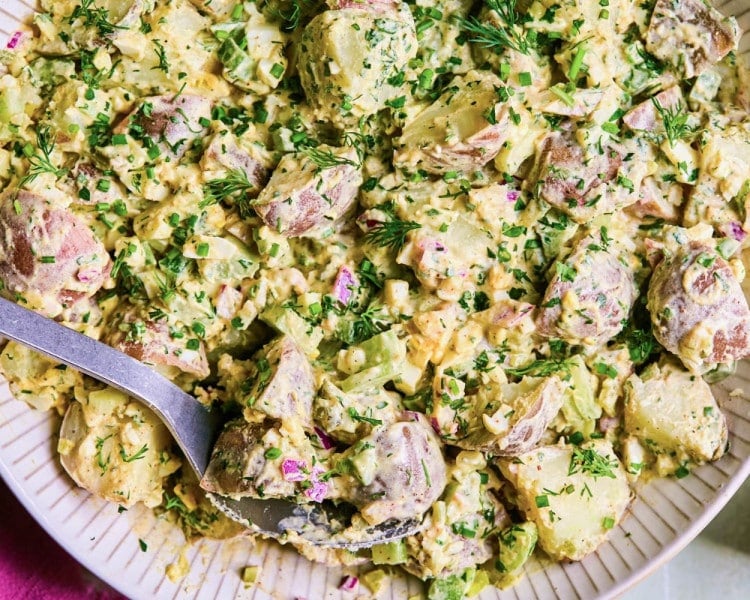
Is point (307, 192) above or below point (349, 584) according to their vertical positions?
above

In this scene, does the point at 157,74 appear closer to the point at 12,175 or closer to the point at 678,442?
the point at 12,175

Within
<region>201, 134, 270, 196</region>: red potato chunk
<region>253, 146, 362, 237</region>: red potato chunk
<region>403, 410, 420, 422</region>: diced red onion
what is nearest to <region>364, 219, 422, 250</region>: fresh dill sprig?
<region>253, 146, 362, 237</region>: red potato chunk

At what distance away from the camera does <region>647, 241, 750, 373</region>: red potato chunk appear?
8.16ft

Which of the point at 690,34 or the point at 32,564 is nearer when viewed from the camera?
the point at 690,34

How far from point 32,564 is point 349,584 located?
116 cm

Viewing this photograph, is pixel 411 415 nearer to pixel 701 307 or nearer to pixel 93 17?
pixel 701 307

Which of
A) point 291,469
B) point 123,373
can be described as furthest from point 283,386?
point 123,373

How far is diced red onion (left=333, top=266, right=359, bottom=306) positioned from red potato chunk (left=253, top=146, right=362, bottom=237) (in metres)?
0.16

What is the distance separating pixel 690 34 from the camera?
254cm

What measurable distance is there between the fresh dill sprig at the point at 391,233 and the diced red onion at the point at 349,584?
45.6 inches

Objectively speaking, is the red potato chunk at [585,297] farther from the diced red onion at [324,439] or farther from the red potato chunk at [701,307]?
the diced red onion at [324,439]

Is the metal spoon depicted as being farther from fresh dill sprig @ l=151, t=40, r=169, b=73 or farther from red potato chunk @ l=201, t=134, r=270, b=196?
fresh dill sprig @ l=151, t=40, r=169, b=73

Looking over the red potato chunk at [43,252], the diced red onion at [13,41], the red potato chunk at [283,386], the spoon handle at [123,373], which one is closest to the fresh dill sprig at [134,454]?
the spoon handle at [123,373]

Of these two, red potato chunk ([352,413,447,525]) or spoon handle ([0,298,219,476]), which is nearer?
spoon handle ([0,298,219,476])
